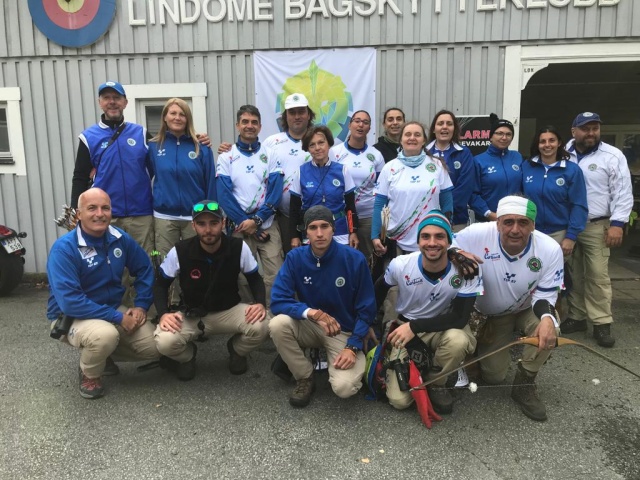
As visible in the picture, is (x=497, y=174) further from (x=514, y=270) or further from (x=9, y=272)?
(x=9, y=272)

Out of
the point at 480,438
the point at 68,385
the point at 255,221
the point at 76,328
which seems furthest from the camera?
the point at 255,221

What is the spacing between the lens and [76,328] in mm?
3211

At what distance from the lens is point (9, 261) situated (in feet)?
18.5

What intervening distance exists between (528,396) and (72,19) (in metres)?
6.63

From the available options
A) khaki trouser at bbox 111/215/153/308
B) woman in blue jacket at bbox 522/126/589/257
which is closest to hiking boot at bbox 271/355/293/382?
khaki trouser at bbox 111/215/153/308

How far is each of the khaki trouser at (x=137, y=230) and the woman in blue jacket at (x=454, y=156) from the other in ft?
8.45

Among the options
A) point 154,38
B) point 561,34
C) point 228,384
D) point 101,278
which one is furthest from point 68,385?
point 561,34

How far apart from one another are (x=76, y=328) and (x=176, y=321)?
2.16 ft

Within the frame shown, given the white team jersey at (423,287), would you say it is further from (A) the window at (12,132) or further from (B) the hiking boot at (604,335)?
(A) the window at (12,132)

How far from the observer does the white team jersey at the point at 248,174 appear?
4.14m

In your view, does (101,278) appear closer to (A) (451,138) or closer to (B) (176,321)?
(B) (176,321)

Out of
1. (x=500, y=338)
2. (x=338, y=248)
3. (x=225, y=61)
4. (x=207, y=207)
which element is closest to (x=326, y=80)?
(x=225, y=61)

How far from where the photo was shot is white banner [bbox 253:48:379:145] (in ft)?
19.2

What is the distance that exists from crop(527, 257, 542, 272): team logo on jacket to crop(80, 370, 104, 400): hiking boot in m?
3.08
